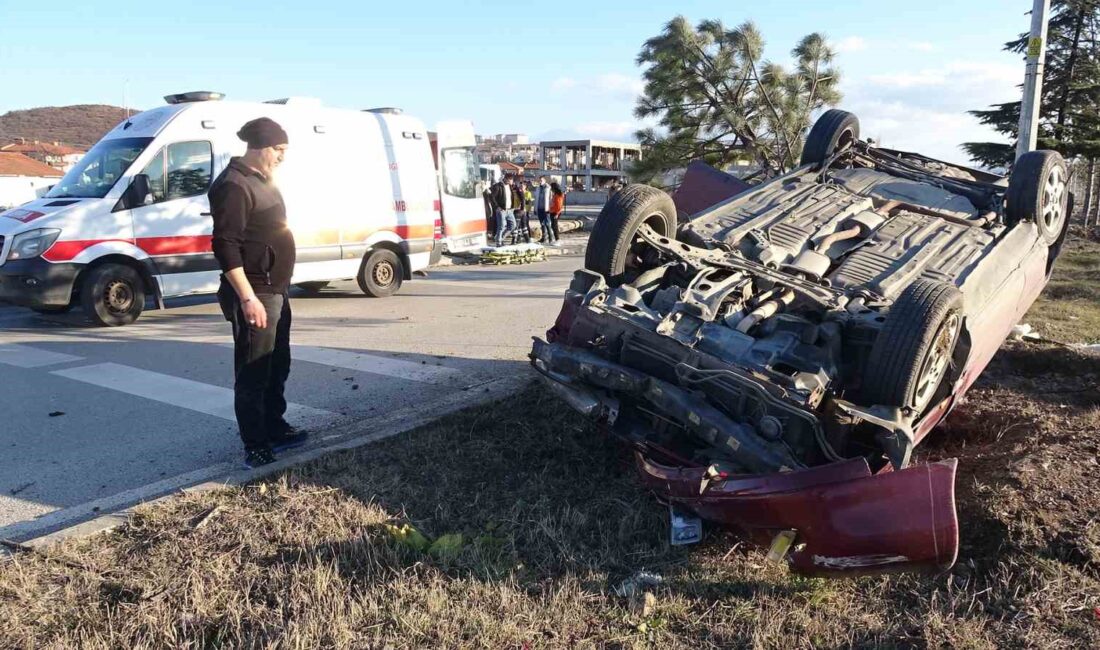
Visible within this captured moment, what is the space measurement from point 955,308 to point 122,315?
8.19 m

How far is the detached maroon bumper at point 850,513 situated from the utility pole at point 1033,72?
25.8 ft

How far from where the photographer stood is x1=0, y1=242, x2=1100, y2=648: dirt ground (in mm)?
2717

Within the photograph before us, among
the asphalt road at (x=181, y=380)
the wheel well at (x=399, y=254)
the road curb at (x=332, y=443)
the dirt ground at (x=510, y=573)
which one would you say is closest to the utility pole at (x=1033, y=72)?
the asphalt road at (x=181, y=380)

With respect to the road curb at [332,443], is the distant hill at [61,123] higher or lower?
higher

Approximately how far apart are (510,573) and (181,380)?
413cm

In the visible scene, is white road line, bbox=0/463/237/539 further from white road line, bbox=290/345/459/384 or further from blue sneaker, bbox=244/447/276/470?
white road line, bbox=290/345/459/384

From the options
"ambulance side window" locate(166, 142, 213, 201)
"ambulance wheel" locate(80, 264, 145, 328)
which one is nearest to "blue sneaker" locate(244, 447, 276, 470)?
"ambulance wheel" locate(80, 264, 145, 328)

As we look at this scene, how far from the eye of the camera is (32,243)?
7895 millimetres

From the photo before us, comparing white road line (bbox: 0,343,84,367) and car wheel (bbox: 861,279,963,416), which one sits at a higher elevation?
car wheel (bbox: 861,279,963,416)

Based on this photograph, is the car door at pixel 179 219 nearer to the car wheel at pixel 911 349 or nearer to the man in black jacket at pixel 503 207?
the car wheel at pixel 911 349

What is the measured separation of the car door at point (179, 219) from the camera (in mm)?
8445

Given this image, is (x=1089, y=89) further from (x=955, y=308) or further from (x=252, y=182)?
(x=252, y=182)

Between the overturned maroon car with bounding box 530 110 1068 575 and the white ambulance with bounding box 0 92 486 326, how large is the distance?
19.9ft

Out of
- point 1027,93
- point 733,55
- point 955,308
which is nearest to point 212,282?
point 955,308
